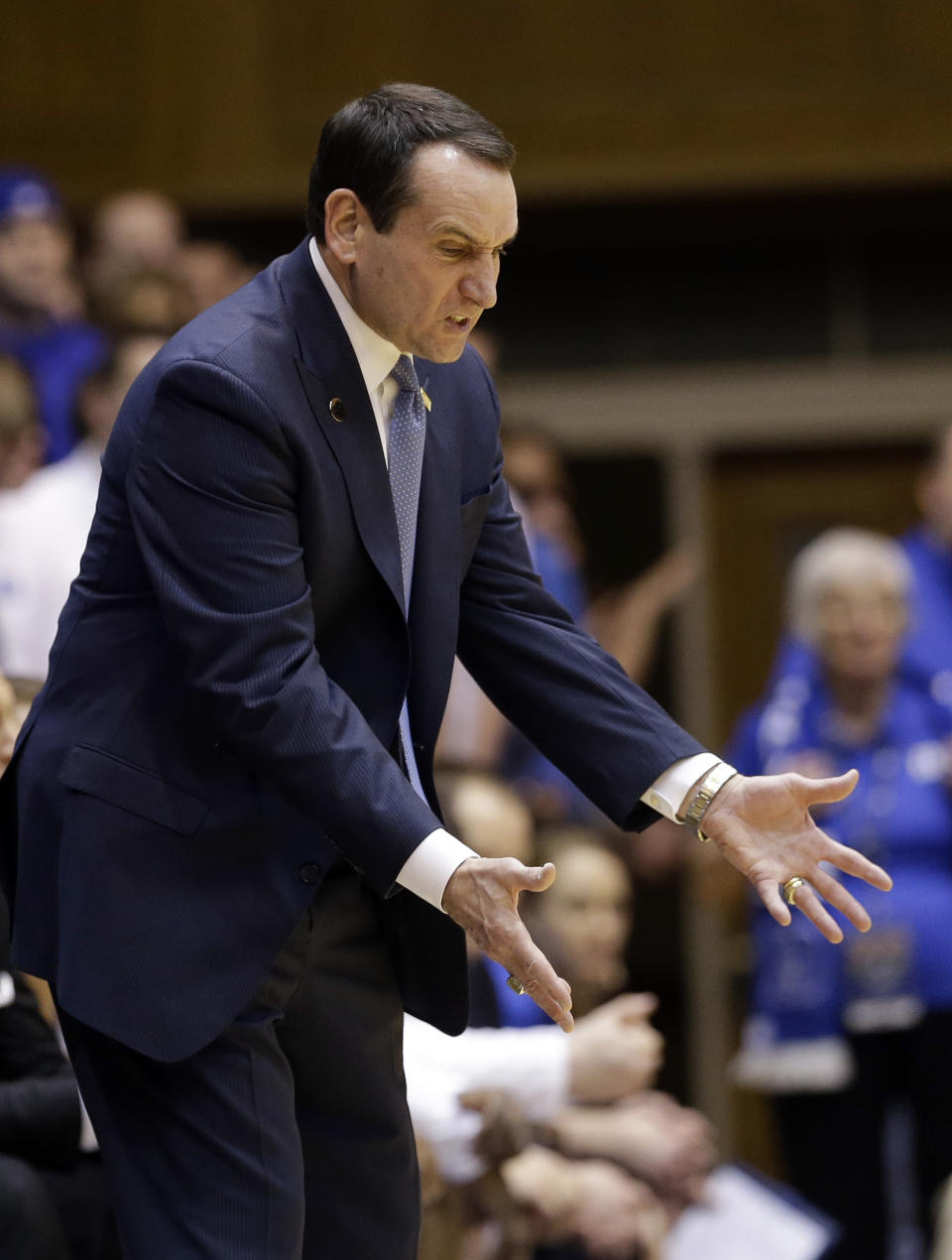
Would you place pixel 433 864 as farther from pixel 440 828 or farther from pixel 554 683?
pixel 554 683

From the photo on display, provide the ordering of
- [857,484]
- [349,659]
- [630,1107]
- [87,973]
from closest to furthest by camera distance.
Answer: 1. [87,973]
2. [349,659]
3. [630,1107]
4. [857,484]

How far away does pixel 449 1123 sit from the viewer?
284 centimetres

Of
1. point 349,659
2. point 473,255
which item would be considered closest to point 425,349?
point 473,255

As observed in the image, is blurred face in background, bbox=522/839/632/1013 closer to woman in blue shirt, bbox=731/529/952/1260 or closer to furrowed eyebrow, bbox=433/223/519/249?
woman in blue shirt, bbox=731/529/952/1260

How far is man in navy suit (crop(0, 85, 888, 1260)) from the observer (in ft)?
5.78

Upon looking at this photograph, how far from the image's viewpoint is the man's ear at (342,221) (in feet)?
6.11

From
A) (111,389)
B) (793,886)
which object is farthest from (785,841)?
(111,389)

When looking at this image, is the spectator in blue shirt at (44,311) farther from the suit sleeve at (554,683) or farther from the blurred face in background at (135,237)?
the suit sleeve at (554,683)

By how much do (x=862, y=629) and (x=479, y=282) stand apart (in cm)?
245

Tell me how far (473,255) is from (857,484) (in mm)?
5230

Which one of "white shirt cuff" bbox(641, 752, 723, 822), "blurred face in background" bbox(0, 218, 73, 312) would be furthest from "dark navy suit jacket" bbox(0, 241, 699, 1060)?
"blurred face in background" bbox(0, 218, 73, 312)

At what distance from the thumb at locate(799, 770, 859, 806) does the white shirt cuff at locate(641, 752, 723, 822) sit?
4.5 inches

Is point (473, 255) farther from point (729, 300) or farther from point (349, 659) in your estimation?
point (729, 300)

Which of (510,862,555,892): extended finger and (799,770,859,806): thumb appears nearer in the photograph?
(510,862,555,892): extended finger
